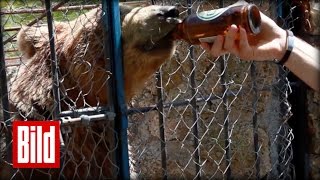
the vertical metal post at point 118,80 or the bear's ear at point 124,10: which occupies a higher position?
the bear's ear at point 124,10

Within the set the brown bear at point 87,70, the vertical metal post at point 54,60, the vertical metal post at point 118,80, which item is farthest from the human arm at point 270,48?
the vertical metal post at point 54,60

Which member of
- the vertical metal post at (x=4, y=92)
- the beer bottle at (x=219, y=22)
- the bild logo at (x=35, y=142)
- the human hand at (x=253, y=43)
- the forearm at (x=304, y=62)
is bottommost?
the bild logo at (x=35, y=142)

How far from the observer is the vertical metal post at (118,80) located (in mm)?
2760

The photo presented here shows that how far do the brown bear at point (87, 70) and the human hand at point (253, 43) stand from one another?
43 cm

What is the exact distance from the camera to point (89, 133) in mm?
3203

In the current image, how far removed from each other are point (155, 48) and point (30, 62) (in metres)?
0.97

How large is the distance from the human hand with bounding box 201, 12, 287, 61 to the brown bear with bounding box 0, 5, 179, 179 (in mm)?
433

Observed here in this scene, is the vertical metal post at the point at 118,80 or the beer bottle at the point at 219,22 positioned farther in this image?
the vertical metal post at the point at 118,80

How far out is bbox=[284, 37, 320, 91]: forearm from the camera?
2.21 metres

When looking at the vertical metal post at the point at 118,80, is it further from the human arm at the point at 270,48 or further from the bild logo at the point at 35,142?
the human arm at the point at 270,48

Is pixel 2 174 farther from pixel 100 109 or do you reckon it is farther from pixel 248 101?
pixel 248 101

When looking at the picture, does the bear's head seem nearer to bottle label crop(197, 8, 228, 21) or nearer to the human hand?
bottle label crop(197, 8, 228, 21)

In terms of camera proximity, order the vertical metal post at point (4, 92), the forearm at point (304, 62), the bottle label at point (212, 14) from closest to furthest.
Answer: the forearm at point (304, 62) < the bottle label at point (212, 14) < the vertical metal post at point (4, 92)

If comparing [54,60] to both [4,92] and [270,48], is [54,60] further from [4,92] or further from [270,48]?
[270,48]
